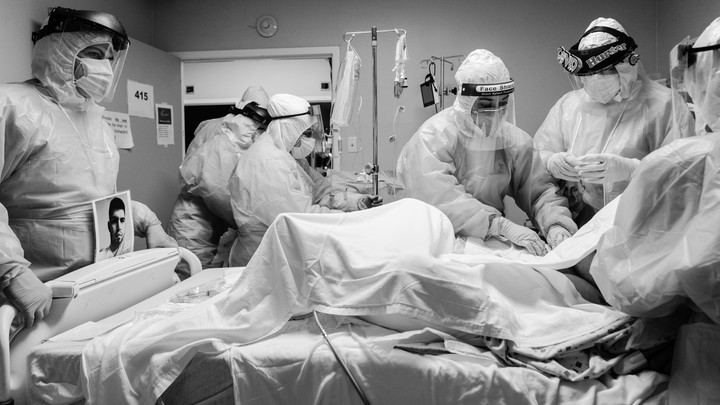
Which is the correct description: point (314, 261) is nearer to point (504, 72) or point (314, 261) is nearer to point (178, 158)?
point (504, 72)

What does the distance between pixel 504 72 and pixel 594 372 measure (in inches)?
62.7

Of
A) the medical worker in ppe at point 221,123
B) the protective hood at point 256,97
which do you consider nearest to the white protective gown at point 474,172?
the medical worker in ppe at point 221,123

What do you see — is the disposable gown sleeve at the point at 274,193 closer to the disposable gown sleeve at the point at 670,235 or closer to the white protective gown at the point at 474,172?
the white protective gown at the point at 474,172

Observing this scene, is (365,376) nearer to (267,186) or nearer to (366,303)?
(366,303)

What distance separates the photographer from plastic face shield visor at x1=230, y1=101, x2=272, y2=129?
11.8ft

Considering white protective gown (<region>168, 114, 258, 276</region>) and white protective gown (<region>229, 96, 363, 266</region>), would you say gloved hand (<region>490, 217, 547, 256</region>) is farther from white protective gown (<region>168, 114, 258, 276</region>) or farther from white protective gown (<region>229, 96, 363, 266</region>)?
white protective gown (<region>168, 114, 258, 276</region>)

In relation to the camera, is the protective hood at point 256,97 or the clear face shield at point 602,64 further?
the protective hood at point 256,97

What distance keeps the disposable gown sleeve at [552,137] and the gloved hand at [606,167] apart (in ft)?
1.45

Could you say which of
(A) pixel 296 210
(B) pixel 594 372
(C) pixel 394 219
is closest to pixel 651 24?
(A) pixel 296 210

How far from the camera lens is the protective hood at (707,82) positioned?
1307mm

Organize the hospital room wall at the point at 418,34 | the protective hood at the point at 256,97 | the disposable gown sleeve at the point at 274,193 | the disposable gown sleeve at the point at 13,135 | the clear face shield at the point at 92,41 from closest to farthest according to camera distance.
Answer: the disposable gown sleeve at the point at 13,135 → the clear face shield at the point at 92,41 → the disposable gown sleeve at the point at 274,193 → the protective hood at the point at 256,97 → the hospital room wall at the point at 418,34

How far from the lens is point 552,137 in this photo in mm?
2838

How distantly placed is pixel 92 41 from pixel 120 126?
162cm

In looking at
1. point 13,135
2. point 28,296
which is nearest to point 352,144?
point 13,135
